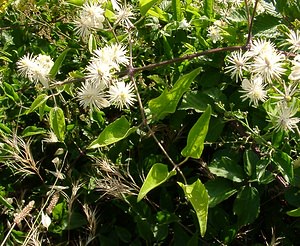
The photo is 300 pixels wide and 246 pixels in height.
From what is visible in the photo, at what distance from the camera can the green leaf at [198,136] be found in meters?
1.04

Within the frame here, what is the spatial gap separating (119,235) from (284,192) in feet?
1.12

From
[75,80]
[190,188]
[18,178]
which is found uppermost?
[75,80]

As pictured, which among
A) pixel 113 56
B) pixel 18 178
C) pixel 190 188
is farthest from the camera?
pixel 18 178

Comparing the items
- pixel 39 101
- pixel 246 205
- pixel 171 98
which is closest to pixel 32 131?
pixel 39 101

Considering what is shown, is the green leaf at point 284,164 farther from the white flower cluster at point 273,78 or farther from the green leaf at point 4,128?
the green leaf at point 4,128

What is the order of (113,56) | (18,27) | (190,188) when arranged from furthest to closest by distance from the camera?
1. (18,27)
2. (113,56)
3. (190,188)

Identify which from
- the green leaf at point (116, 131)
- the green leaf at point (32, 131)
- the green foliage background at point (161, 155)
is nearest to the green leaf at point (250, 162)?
the green foliage background at point (161, 155)

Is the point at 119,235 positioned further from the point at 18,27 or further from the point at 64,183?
the point at 18,27

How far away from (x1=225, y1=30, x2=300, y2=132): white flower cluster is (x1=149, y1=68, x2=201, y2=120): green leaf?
0.37 ft

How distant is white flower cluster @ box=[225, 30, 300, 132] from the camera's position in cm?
107

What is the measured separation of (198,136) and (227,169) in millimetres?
177

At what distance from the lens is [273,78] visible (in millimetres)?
1101

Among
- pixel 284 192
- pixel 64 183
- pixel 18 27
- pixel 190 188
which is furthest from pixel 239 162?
pixel 18 27

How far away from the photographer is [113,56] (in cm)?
117
